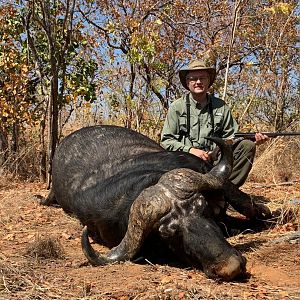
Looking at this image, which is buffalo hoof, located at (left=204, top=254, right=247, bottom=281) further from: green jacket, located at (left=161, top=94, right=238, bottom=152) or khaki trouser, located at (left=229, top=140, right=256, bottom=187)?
green jacket, located at (left=161, top=94, right=238, bottom=152)

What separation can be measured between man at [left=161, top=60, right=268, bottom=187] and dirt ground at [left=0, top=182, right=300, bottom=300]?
0.77 metres

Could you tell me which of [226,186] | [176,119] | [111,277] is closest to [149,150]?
[176,119]

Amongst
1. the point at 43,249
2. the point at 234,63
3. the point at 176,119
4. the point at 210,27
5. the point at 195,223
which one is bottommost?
the point at 43,249

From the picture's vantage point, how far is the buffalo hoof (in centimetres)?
314

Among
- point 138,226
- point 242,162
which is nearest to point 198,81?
point 242,162

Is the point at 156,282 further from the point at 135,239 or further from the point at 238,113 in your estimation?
the point at 238,113

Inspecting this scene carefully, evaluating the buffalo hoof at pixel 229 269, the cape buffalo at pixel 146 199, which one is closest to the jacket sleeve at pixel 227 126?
the cape buffalo at pixel 146 199

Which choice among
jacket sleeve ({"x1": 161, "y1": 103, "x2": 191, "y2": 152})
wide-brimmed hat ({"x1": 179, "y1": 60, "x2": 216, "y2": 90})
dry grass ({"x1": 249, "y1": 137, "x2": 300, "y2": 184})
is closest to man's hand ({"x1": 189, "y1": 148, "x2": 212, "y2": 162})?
jacket sleeve ({"x1": 161, "y1": 103, "x2": 191, "y2": 152})

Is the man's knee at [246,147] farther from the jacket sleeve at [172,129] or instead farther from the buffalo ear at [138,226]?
the buffalo ear at [138,226]

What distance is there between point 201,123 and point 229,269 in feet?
8.79

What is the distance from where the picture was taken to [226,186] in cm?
417

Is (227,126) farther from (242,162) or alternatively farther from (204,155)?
(204,155)

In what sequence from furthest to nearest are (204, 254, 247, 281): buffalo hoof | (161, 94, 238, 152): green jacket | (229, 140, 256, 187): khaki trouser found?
(161, 94, 238, 152): green jacket → (229, 140, 256, 187): khaki trouser → (204, 254, 247, 281): buffalo hoof

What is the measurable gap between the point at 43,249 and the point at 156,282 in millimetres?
1229
